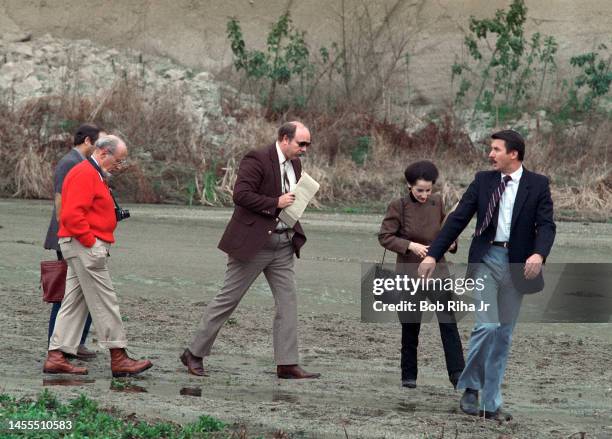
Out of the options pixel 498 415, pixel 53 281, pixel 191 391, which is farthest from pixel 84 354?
pixel 498 415

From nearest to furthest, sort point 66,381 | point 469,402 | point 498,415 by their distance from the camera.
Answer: point 498,415 < point 469,402 < point 66,381

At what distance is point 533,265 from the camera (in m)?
7.50

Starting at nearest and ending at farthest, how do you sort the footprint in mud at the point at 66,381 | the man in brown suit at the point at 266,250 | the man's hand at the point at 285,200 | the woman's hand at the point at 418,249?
the footprint in mud at the point at 66,381 → the woman's hand at the point at 418,249 → the man's hand at the point at 285,200 → the man in brown suit at the point at 266,250

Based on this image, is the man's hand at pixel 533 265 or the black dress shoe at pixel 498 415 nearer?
the man's hand at pixel 533 265

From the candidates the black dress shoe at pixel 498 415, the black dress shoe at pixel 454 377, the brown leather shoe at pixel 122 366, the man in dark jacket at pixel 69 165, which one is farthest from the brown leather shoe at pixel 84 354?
the black dress shoe at pixel 498 415

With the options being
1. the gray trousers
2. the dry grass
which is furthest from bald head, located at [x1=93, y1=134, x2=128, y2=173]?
the dry grass

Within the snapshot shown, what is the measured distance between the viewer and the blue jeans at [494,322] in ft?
25.2

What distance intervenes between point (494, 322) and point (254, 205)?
79.5 inches

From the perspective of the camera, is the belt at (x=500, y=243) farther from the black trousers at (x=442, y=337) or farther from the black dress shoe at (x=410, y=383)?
the black dress shoe at (x=410, y=383)

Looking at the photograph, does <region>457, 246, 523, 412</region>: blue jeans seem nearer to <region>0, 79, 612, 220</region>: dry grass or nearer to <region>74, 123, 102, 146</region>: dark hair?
<region>74, 123, 102, 146</region>: dark hair

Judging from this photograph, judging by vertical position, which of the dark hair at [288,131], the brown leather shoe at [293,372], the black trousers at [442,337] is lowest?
the brown leather shoe at [293,372]

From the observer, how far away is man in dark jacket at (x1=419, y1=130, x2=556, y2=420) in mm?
7629

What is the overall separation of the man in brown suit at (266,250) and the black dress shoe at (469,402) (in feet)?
4.63

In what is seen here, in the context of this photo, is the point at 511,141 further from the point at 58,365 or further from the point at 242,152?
the point at 242,152
